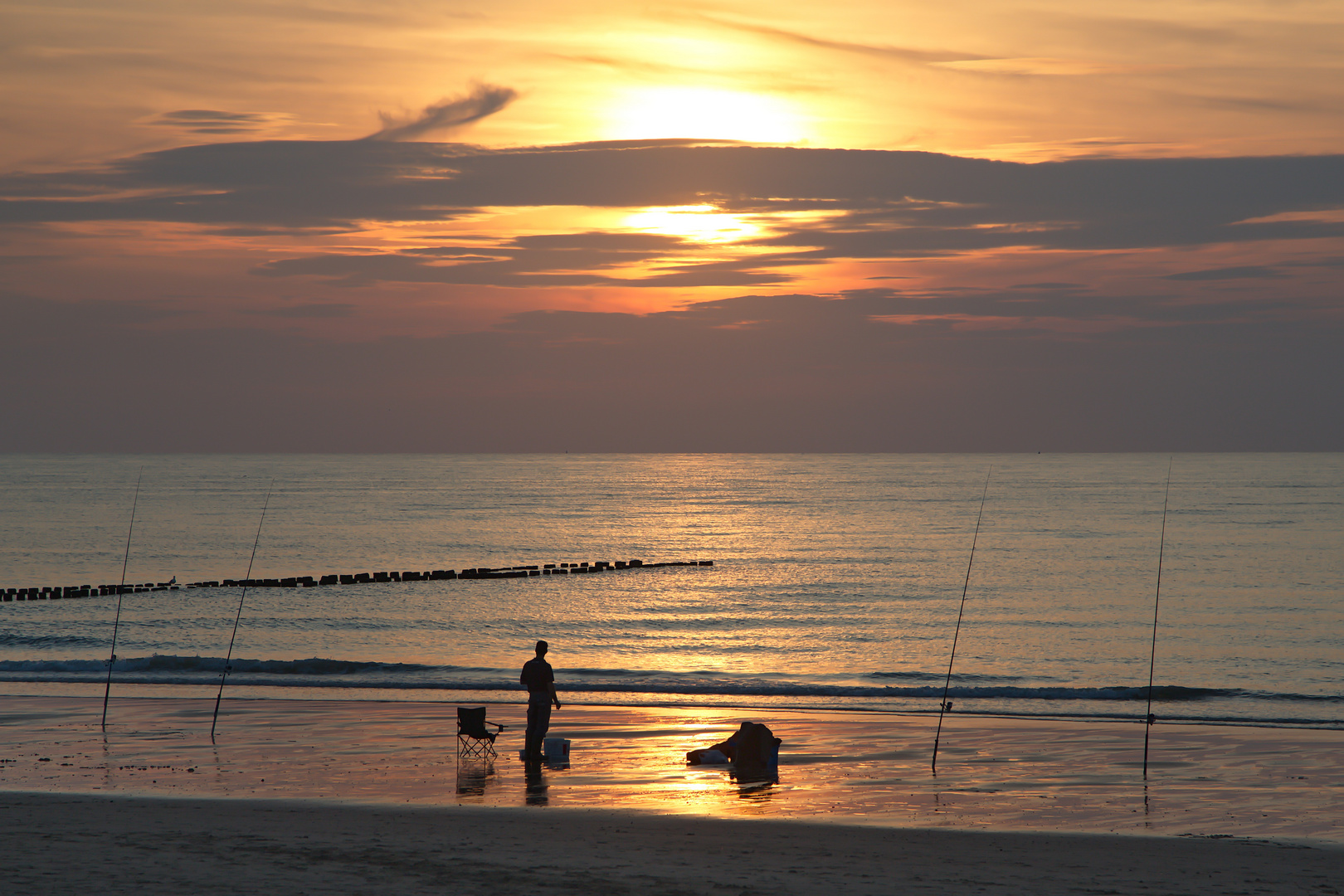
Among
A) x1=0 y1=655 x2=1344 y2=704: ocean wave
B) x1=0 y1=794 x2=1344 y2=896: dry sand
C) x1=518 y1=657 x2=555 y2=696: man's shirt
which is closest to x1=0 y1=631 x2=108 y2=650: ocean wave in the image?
x1=0 y1=655 x2=1344 y2=704: ocean wave

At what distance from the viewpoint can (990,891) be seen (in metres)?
9.65

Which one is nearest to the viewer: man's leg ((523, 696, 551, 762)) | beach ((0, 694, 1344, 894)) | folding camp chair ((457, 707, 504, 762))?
beach ((0, 694, 1344, 894))

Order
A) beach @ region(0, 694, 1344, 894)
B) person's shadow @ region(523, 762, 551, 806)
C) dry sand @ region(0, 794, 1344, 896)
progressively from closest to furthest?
dry sand @ region(0, 794, 1344, 896)
beach @ region(0, 694, 1344, 894)
person's shadow @ region(523, 762, 551, 806)

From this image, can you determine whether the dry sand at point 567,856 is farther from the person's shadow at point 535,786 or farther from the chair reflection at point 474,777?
the chair reflection at point 474,777

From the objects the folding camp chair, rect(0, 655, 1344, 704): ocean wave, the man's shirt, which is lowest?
the folding camp chair

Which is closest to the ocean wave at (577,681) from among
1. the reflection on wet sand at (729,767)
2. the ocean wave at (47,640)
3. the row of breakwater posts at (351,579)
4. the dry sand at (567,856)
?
the reflection on wet sand at (729,767)

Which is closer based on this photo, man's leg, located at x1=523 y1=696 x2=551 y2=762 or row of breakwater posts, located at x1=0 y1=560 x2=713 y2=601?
man's leg, located at x1=523 y1=696 x2=551 y2=762

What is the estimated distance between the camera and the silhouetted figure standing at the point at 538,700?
48.6 feet

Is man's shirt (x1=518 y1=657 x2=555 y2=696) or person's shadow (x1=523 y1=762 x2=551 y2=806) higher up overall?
man's shirt (x1=518 y1=657 x2=555 y2=696)

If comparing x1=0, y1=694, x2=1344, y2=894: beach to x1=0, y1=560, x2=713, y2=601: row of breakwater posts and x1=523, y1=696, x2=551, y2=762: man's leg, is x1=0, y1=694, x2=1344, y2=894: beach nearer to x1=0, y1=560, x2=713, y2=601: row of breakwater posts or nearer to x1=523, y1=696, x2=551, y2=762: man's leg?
x1=523, y1=696, x2=551, y2=762: man's leg

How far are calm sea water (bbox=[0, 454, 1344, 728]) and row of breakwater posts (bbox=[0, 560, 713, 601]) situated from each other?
1.17 m

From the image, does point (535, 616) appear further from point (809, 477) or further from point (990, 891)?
point (809, 477)

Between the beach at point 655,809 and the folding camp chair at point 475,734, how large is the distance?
0.89ft

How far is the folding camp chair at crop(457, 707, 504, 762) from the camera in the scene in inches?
608
